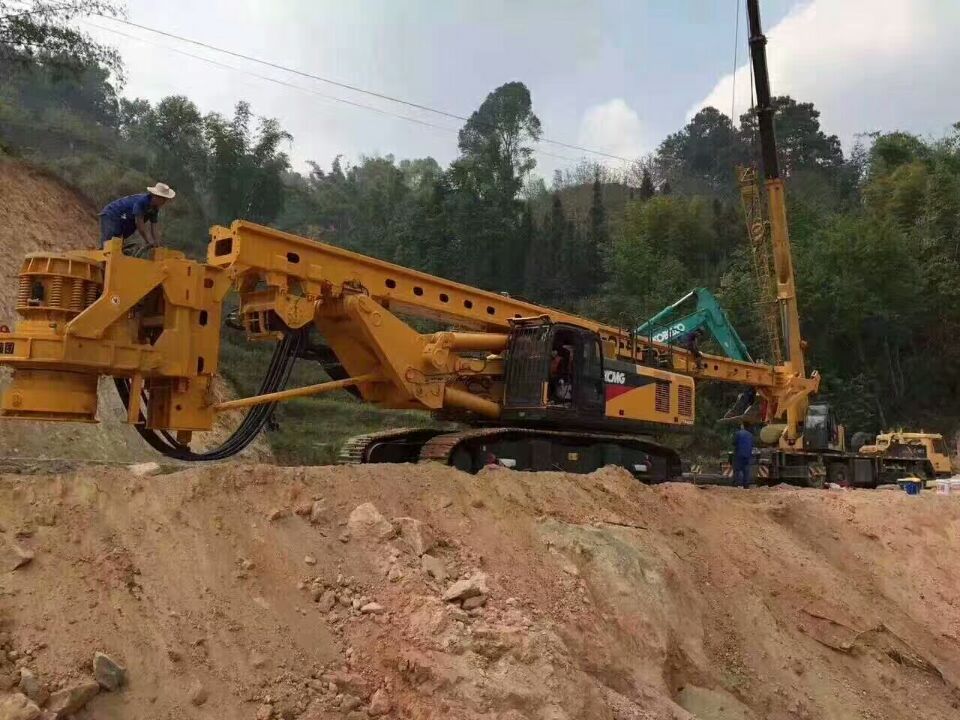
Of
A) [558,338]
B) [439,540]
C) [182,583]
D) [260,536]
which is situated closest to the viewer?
[182,583]

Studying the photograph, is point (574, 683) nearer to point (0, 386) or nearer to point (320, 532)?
point (320, 532)

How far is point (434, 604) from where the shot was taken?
530 cm

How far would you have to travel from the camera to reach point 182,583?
489cm

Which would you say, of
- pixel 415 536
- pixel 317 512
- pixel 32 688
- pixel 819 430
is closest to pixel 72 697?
pixel 32 688

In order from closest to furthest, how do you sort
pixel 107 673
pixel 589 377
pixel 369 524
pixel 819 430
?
pixel 107 673, pixel 369 524, pixel 589 377, pixel 819 430

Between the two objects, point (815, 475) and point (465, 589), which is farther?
point (815, 475)

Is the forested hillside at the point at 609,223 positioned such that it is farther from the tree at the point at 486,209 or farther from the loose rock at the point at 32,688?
the loose rock at the point at 32,688

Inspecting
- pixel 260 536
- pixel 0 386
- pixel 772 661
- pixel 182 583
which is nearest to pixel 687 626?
pixel 772 661

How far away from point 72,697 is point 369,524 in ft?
8.15

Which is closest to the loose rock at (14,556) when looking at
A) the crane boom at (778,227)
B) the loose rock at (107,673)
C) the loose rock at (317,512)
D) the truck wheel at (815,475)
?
the loose rock at (107,673)

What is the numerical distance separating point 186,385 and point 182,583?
9.71ft

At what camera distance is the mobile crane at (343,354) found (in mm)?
6734

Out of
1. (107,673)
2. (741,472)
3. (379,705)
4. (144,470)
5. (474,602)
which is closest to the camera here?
(107,673)

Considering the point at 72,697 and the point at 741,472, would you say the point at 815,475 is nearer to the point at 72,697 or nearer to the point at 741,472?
the point at 741,472
